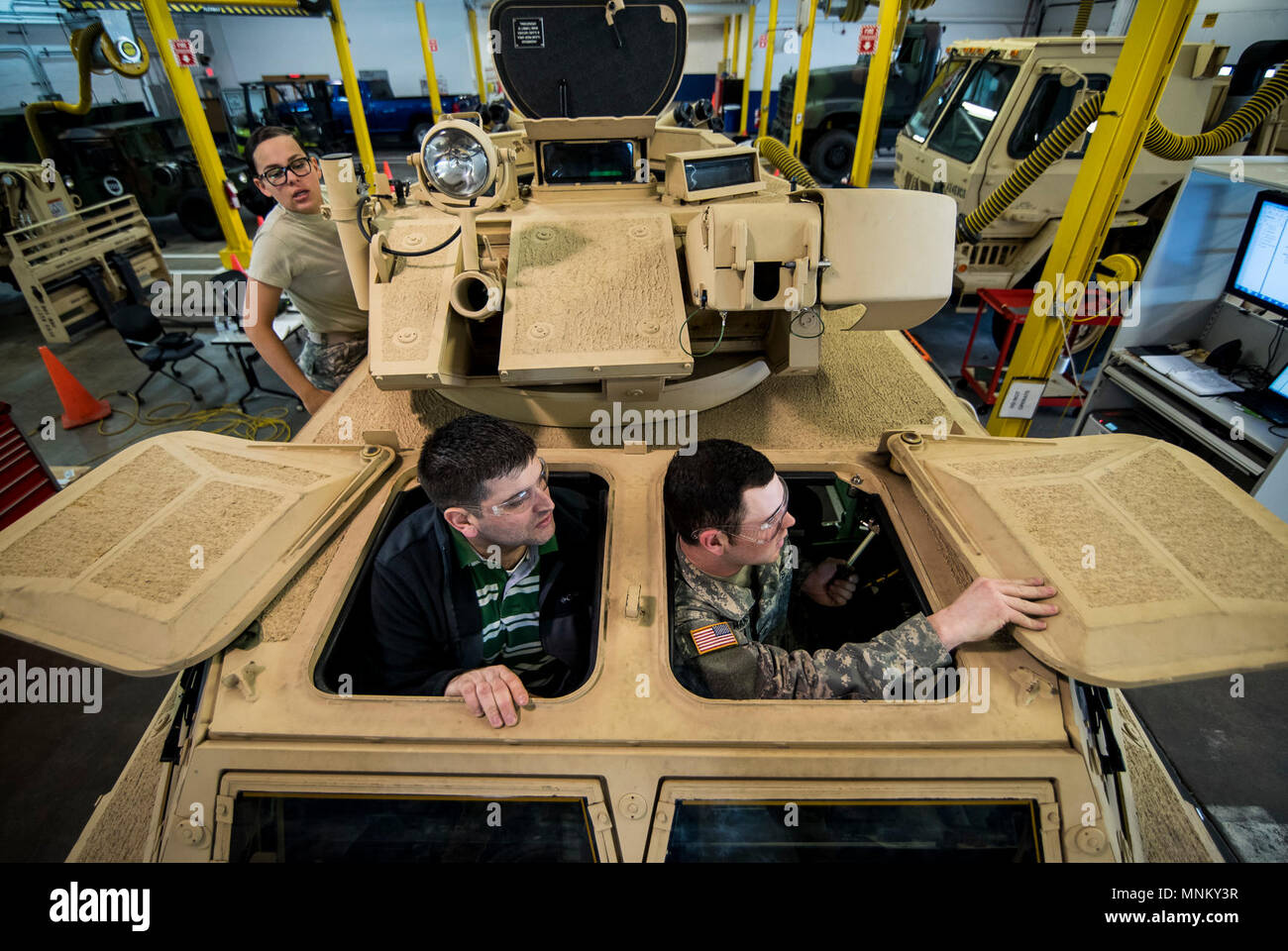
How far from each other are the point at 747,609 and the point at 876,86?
16.7 ft

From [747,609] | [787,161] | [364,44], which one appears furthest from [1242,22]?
[364,44]

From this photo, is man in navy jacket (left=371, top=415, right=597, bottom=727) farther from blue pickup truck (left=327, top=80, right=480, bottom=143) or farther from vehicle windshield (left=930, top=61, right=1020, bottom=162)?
blue pickup truck (left=327, top=80, right=480, bottom=143)

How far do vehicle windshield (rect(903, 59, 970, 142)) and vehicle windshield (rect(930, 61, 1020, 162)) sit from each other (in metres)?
0.21

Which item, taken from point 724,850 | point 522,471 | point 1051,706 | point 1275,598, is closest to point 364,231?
point 522,471

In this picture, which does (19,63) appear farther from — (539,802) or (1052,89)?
(539,802)

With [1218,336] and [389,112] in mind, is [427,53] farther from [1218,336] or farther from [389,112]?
[1218,336]

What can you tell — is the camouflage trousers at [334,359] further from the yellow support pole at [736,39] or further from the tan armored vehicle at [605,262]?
the yellow support pole at [736,39]

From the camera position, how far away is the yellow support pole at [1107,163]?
2.57 meters

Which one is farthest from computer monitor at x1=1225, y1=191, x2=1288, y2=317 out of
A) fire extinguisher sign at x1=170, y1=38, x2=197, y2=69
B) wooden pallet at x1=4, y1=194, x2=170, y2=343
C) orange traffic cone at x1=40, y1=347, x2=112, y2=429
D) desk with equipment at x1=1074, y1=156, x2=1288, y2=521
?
wooden pallet at x1=4, y1=194, x2=170, y2=343

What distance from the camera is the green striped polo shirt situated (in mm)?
1962

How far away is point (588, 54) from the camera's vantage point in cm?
319

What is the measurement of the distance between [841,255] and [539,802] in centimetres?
189

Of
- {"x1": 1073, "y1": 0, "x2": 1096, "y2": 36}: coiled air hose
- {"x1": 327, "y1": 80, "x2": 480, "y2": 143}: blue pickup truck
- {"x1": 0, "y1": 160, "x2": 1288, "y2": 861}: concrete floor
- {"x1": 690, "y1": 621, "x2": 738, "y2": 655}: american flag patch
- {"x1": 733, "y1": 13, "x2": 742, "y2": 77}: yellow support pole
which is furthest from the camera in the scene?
{"x1": 327, "y1": 80, "x2": 480, "y2": 143}: blue pickup truck

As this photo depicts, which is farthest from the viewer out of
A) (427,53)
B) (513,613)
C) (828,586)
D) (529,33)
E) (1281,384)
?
(427,53)
